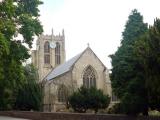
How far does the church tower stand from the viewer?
329 ft

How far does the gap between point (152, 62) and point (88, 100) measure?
33092 mm

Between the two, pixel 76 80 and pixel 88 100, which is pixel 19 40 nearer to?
pixel 88 100

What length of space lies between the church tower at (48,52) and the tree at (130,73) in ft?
228

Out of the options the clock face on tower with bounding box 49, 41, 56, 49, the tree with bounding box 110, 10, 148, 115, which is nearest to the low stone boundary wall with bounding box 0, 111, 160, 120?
the tree with bounding box 110, 10, 148, 115

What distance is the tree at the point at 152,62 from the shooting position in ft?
69.5

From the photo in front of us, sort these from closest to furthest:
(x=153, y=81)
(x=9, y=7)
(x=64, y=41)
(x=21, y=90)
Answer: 1. (x=153, y=81)
2. (x=9, y=7)
3. (x=21, y=90)
4. (x=64, y=41)

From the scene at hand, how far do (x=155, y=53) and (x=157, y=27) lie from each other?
2.05 m

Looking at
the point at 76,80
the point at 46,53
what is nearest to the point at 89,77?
the point at 76,80

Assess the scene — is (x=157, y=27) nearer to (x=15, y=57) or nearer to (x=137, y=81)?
(x=137, y=81)

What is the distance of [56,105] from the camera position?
67.6 metres

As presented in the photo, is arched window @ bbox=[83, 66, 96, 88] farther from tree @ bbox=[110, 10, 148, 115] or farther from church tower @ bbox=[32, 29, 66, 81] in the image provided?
tree @ bbox=[110, 10, 148, 115]

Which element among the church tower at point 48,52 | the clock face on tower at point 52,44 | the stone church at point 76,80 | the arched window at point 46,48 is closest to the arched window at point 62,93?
the stone church at point 76,80

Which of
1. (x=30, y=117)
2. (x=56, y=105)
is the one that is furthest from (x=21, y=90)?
(x=30, y=117)

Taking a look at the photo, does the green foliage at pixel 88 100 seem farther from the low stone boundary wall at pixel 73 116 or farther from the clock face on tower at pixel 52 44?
the clock face on tower at pixel 52 44
